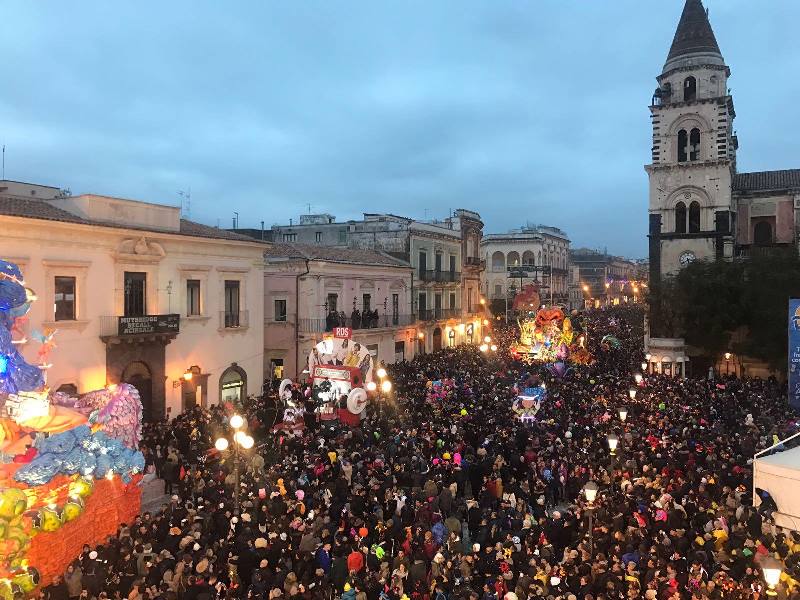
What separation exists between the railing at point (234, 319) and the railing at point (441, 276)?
1677cm

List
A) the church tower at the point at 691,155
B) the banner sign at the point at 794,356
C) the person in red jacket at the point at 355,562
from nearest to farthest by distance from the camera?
the person in red jacket at the point at 355,562, the banner sign at the point at 794,356, the church tower at the point at 691,155

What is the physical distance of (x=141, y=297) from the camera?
2156 centimetres

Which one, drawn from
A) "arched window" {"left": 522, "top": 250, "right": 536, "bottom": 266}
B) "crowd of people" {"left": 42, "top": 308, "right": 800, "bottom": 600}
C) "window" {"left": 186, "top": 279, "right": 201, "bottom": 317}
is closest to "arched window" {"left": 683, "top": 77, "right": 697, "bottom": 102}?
"crowd of people" {"left": 42, "top": 308, "right": 800, "bottom": 600}

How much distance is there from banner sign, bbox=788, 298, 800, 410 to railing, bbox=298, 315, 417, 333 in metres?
18.6

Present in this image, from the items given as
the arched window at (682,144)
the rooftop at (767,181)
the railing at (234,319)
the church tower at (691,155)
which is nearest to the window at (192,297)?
the railing at (234,319)

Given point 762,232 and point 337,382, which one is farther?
point 762,232

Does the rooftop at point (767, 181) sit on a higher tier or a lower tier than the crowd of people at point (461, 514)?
higher

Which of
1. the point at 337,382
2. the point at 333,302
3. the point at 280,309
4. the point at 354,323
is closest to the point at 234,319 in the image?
the point at 280,309

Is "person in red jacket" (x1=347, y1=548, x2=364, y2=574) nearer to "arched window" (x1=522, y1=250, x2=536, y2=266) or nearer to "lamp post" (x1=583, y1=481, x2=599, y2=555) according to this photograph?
"lamp post" (x1=583, y1=481, x2=599, y2=555)

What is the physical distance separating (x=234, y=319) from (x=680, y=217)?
84.0 ft

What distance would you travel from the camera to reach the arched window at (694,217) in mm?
35719

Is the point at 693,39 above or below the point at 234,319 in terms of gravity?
above

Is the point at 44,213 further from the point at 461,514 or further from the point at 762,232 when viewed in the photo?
the point at 762,232

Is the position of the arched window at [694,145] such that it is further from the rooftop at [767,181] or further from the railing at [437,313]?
the railing at [437,313]
